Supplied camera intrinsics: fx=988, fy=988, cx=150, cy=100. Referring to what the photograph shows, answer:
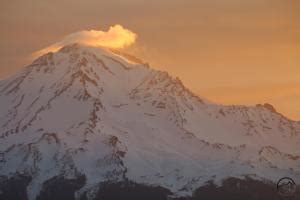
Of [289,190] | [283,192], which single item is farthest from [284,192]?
[289,190]

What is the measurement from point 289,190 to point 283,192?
9.26m

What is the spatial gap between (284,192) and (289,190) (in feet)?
30.3

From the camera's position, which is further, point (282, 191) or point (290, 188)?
point (290, 188)

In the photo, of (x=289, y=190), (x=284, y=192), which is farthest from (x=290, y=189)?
(x=284, y=192)

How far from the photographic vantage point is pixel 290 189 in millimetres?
153500

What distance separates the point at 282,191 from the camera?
145 metres

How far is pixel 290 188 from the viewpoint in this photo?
156625mm

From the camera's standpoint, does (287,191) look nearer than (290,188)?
Yes

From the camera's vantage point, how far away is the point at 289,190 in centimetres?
15088

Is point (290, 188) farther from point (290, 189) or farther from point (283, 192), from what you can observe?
point (283, 192)

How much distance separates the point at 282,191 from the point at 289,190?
6174mm

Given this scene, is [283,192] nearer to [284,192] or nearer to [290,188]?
[284,192]

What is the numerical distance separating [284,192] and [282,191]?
313cm

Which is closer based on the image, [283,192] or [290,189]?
[283,192]
